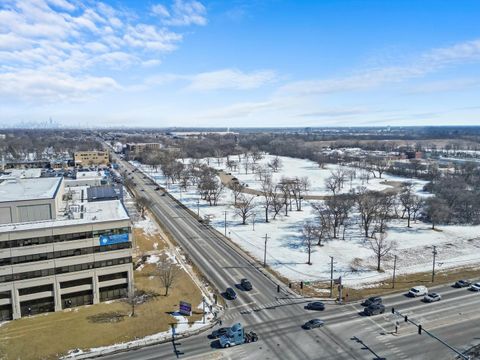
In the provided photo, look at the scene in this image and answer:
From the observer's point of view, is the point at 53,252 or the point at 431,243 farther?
the point at 431,243

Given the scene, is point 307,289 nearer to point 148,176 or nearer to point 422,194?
point 422,194

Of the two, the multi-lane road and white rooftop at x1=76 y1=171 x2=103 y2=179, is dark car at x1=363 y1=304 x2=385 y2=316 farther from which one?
white rooftop at x1=76 y1=171 x2=103 y2=179

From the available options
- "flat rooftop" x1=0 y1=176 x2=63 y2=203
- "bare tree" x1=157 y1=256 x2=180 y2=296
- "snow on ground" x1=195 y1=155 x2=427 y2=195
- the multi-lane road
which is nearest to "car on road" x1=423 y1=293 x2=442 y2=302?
the multi-lane road

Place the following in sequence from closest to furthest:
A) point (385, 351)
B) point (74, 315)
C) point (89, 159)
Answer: point (385, 351) → point (74, 315) → point (89, 159)

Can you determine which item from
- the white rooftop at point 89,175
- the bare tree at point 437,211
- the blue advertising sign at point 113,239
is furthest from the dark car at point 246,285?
the white rooftop at point 89,175

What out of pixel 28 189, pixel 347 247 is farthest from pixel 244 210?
pixel 28 189

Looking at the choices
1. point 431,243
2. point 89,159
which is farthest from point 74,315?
point 89,159
